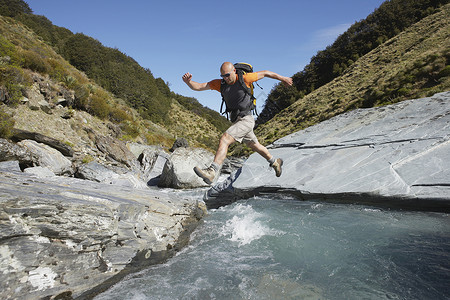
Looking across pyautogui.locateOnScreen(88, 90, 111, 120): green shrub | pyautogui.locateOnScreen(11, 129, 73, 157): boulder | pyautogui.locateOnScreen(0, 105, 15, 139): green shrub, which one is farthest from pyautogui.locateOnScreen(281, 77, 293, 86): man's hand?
pyautogui.locateOnScreen(88, 90, 111, 120): green shrub

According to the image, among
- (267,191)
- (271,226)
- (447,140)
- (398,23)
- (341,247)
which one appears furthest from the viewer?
(398,23)

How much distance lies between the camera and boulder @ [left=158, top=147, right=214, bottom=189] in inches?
406

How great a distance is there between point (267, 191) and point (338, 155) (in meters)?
2.31

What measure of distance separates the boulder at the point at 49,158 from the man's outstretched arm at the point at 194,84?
6510 millimetres

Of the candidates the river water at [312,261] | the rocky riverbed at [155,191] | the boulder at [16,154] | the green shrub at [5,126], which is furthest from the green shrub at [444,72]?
the green shrub at [5,126]

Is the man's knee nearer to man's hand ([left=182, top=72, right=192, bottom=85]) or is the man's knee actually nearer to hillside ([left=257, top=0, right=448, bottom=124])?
man's hand ([left=182, top=72, right=192, bottom=85])

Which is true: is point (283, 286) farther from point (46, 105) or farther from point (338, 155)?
point (46, 105)

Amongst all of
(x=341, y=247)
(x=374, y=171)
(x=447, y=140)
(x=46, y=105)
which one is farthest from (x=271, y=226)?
(x=46, y=105)

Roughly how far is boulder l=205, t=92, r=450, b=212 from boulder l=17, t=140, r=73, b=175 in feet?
17.3

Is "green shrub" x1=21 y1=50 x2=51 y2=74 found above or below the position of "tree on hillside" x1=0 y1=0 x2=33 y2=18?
below

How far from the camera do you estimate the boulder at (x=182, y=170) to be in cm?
1032

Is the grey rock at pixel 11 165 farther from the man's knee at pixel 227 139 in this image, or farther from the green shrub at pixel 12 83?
the man's knee at pixel 227 139

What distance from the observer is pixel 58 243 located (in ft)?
9.94

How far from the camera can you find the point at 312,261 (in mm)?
3439
